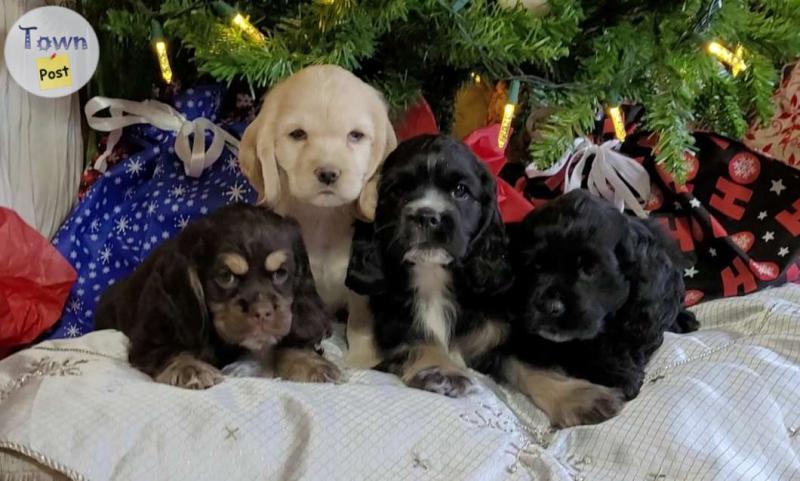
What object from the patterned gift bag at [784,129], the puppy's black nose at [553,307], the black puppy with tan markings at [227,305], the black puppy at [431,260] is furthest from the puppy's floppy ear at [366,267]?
the patterned gift bag at [784,129]

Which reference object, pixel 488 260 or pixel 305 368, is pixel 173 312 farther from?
pixel 488 260

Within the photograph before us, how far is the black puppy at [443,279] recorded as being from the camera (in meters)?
1.53

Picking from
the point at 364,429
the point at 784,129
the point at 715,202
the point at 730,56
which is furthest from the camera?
the point at 784,129

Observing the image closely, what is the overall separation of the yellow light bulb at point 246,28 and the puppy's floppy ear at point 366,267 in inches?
16.9

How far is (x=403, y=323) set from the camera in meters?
1.68

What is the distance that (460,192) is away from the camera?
5.16 feet

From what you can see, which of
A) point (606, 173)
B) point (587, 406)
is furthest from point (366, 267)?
point (606, 173)

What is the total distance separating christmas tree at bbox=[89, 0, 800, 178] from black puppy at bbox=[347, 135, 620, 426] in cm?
24

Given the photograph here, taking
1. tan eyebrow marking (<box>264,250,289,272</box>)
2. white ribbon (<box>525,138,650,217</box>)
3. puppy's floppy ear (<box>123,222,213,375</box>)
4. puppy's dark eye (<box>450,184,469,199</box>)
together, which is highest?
puppy's dark eye (<box>450,184,469,199</box>)

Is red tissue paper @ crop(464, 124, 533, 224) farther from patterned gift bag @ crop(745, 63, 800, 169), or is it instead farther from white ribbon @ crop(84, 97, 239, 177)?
patterned gift bag @ crop(745, 63, 800, 169)

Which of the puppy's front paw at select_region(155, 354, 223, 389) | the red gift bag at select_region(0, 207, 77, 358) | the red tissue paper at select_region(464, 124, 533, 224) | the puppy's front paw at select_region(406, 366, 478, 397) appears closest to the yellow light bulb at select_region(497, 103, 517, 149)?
the red tissue paper at select_region(464, 124, 533, 224)

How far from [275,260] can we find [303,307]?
0.13 meters

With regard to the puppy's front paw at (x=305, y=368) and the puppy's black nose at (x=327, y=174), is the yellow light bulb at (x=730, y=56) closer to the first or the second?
the puppy's black nose at (x=327, y=174)

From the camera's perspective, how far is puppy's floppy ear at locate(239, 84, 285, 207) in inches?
65.2
